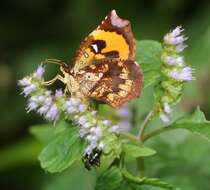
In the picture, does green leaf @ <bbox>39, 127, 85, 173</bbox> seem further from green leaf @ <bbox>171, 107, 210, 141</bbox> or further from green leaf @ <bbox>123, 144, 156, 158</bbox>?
green leaf @ <bbox>171, 107, 210, 141</bbox>

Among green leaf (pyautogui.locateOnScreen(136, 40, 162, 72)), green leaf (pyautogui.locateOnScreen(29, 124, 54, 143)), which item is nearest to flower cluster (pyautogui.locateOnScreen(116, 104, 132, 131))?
green leaf (pyautogui.locateOnScreen(29, 124, 54, 143))

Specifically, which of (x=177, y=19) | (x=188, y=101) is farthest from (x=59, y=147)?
(x=177, y=19)

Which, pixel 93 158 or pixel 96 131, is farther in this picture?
pixel 93 158

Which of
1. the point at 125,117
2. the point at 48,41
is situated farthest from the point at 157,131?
Answer: the point at 48,41

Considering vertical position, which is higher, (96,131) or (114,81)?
(114,81)

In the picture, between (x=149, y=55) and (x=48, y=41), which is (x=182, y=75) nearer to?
(x=149, y=55)

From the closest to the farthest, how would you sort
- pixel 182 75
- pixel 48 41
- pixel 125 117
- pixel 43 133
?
pixel 182 75
pixel 43 133
pixel 125 117
pixel 48 41

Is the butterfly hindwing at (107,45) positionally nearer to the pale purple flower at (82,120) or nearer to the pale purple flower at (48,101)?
the pale purple flower at (48,101)
